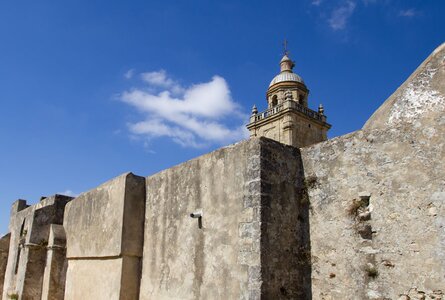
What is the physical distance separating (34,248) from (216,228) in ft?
21.2

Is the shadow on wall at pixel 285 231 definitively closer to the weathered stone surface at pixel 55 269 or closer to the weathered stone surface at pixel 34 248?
the weathered stone surface at pixel 55 269

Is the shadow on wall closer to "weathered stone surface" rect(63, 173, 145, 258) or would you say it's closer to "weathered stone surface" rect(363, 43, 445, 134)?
"weathered stone surface" rect(363, 43, 445, 134)

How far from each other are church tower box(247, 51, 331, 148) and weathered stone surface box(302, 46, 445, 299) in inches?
1260

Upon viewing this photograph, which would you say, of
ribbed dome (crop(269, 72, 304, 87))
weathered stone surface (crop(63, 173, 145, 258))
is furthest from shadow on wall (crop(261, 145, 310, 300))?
ribbed dome (crop(269, 72, 304, 87))

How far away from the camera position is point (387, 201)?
5.25 m

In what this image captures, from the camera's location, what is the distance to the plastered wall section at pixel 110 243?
25.6 ft

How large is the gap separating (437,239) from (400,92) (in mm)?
1984

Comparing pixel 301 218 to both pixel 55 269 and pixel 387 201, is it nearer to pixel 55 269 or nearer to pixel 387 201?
pixel 387 201

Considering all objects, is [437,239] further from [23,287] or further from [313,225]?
[23,287]

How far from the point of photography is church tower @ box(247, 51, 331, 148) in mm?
39188

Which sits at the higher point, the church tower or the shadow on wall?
the church tower

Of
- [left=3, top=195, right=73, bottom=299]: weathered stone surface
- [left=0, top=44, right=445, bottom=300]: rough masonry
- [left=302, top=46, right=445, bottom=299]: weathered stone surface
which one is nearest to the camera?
[left=302, top=46, right=445, bottom=299]: weathered stone surface

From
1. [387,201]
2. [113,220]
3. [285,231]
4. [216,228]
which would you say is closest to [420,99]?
[387,201]

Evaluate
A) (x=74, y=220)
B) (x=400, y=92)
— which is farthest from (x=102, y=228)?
(x=400, y=92)
